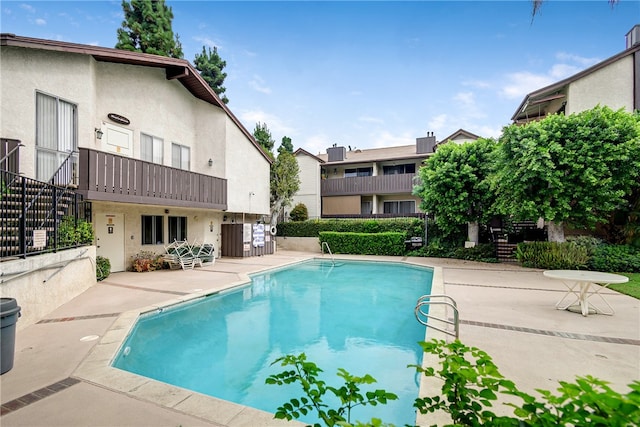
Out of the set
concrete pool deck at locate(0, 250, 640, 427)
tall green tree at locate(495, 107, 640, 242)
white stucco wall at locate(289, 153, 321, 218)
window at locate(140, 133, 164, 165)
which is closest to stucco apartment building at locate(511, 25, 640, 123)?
tall green tree at locate(495, 107, 640, 242)

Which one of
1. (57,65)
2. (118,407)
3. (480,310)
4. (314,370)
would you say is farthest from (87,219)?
(480,310)

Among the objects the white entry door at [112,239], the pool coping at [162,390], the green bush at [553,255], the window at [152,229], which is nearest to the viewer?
the pool coping at [162,390]

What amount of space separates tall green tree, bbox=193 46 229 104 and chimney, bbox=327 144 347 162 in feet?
34.5

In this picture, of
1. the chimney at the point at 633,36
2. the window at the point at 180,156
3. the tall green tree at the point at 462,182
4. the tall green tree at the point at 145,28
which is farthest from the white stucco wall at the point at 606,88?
the tall green tree at the point at 145,28

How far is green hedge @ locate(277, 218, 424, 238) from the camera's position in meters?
19.3

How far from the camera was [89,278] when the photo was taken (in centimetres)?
933

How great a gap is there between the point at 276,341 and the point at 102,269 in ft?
25.7

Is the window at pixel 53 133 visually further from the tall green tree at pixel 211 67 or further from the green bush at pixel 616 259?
the green bush at pixel 616 259

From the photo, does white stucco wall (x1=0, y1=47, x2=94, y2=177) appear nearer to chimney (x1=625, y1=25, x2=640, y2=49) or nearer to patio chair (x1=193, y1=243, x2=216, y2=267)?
patio chair (x1=193, y1=243, x2=216, y2=267)

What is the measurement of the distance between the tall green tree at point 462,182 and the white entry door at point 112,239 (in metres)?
14.5

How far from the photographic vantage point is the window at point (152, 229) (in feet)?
44.1

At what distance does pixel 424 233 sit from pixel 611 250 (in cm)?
850

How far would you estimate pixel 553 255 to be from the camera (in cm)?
1291

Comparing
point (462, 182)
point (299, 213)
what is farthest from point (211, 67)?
point (462, 182)
